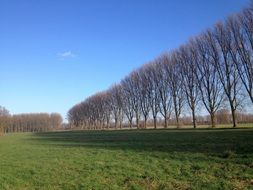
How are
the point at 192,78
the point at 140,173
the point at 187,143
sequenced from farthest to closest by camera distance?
1. the point at 192,78
2. the point at 187,143
3. the point at 140,173

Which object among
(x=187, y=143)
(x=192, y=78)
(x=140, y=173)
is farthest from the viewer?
(x=192, y=78)

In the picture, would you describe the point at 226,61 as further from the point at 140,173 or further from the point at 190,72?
the point at 140,173

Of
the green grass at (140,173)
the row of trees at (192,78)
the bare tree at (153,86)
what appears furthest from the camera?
the bare tree at (153,86)

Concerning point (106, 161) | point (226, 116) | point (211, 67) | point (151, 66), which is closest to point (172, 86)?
point (151, 66)

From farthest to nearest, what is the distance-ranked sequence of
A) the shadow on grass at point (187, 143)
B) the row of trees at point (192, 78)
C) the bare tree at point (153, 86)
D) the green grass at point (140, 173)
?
1. the bare tree at point (153, 86)
2. the row of trees at point (192, 78)
3. the shadow on grass at point (187, 143)
4. the green grass at point (140, 173)

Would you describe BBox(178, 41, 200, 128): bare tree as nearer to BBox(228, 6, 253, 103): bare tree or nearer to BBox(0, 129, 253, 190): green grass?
BBox(228, 6, 253, 103): bare tree

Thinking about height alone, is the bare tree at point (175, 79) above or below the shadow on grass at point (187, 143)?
above

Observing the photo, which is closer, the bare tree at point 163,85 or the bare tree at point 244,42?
the bare tree at point 244,42

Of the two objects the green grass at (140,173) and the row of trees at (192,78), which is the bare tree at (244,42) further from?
the green grass at (140,173)

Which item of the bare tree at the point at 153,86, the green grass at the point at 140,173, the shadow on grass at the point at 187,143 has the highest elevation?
the bare tree at the point at 153,86

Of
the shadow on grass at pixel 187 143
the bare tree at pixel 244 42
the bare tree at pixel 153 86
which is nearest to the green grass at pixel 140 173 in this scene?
the shadow on grass at pixel 187 143

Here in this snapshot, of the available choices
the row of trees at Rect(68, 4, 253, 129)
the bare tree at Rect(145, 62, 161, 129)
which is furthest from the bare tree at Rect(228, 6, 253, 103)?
the bare tree at Rect(145, 62, 161, 129)

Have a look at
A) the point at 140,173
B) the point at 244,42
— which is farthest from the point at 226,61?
the point at 140,173

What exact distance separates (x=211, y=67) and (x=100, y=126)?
88.5m
